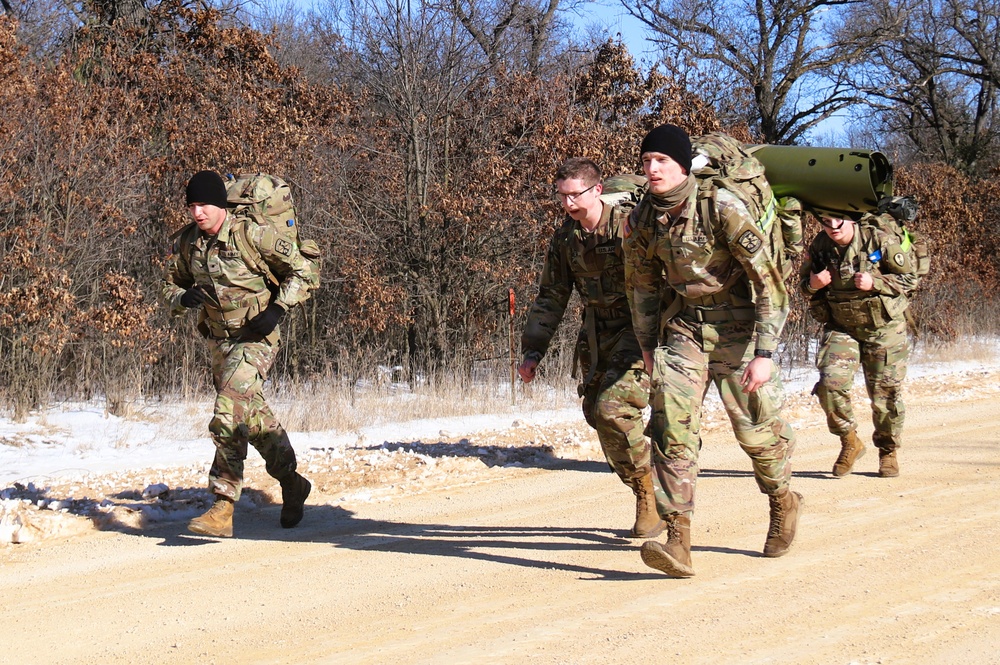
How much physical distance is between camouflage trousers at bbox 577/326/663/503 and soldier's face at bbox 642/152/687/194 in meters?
1.36

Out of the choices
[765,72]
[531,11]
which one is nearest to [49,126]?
[531,11]

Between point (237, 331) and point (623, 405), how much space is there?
7.69 feet

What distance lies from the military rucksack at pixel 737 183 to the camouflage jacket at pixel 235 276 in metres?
2.54

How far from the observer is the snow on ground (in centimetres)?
721

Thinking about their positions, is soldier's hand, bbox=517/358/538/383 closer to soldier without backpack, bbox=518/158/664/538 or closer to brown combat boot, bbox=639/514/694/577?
soldier without backpack, bbox=518/158/664/538

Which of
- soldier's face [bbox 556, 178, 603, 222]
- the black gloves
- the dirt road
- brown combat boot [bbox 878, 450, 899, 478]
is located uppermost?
soldier's face [bbox 556, 178, 603, 222]

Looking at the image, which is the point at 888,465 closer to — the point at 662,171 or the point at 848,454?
the point at 848,454

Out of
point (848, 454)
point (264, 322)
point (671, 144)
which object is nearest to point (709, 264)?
point (671, 144)

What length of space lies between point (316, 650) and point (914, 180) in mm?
17941

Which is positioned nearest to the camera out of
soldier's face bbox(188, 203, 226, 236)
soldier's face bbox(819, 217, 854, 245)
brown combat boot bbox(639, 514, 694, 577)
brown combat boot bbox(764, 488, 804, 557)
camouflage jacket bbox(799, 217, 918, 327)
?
brown combat boot bbox(639, 514, 694, 577)

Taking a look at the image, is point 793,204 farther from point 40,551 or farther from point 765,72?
point 765,72

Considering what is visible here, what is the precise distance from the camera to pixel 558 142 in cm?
1485

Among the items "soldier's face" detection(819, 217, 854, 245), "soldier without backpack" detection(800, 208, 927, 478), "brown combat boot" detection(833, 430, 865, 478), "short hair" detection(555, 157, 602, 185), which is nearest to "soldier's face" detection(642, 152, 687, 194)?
"short hair" detection(555, 157, 602, 185)

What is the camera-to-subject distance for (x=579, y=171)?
6137 millimetres
